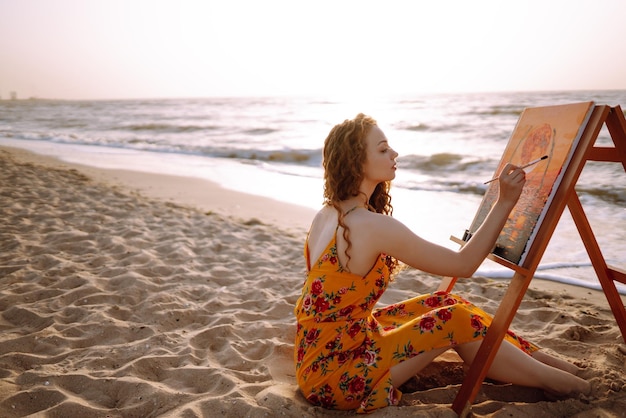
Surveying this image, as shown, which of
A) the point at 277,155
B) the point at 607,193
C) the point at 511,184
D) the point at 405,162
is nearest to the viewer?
the point at 511,184

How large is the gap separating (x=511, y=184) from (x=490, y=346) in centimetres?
75

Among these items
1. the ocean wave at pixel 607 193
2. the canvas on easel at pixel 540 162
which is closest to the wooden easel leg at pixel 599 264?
the canvas on easel at pixel 540 162

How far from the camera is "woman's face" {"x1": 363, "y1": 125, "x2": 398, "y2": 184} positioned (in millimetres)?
2344

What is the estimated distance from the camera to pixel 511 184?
2.21 metres

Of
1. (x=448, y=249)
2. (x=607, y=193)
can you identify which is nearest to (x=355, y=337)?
(x=448, y=249)

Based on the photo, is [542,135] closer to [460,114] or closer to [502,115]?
[502,115]

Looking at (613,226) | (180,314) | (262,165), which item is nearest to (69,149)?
(262,165)

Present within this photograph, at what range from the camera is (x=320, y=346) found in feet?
7.82

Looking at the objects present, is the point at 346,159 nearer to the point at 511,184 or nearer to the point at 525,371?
the point at 511,184

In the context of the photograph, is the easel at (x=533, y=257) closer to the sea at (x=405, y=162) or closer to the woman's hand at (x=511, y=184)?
the woman's hand at (x=511, y=184)

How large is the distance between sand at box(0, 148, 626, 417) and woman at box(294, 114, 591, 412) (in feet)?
0.41

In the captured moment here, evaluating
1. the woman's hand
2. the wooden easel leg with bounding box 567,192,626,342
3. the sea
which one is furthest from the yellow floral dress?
the sea

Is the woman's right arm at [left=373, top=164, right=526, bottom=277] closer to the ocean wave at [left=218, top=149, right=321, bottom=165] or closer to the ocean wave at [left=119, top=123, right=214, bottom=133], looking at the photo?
the ocean wave at [left=218, top=149, right=321, bottom=165]

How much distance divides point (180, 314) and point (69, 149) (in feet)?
38.7
